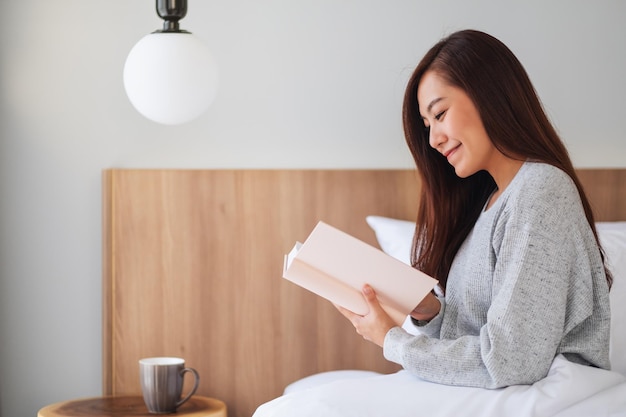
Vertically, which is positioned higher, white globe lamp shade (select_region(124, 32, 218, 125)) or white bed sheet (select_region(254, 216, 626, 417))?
white globe lamp shade (select_region(124, 32, 218, 125))

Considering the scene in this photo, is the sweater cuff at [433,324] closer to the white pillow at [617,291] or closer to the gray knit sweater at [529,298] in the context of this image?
the gray knit sweater at [529,298]

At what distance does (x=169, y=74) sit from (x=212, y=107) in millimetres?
367

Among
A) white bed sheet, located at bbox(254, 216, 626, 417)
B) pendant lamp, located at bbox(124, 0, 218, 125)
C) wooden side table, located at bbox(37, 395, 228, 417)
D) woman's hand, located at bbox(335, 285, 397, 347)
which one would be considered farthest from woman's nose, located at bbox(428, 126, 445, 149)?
wooden side table, located at bbox(37, 395, 228, 417)

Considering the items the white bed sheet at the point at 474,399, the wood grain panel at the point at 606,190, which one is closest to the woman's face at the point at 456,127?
the white bed sheet at the point at 474,399

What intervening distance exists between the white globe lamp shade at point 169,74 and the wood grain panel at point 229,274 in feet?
0.91

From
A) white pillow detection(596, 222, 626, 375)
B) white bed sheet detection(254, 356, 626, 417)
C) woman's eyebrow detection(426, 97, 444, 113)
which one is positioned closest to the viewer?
white bed sheet detection(254, 356, 626, 417)

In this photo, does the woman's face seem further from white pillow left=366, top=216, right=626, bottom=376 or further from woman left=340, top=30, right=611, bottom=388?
white pillow left=366, top=216, right=626, bottom=376

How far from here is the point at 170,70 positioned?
5.97 feet

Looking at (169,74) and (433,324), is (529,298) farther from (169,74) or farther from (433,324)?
(169,74)

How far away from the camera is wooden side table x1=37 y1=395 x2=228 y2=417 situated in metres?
1.83

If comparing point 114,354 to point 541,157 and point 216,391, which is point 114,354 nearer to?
point 216,391

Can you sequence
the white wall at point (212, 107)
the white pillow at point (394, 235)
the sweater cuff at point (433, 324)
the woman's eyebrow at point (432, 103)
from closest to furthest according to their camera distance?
the woman's eyebrow at point (432, 103) < the sweater cuff at point (433, 324) < the white pillow at point (394, 235) < the white wall at point (212, 107)

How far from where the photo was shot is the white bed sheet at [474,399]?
3.59ft

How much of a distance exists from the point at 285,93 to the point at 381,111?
10.7 inches
